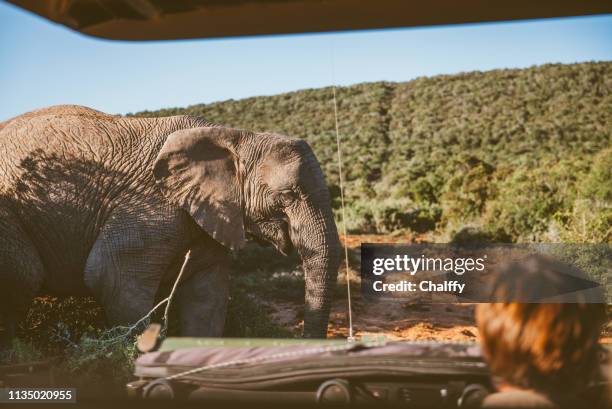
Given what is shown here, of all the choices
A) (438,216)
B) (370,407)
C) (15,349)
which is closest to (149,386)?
(370,407)

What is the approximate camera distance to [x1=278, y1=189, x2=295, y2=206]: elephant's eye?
20.3 feet

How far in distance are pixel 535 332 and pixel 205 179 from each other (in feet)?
15.4

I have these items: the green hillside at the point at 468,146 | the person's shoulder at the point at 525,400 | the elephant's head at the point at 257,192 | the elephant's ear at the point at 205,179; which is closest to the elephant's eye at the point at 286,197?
the elephant's head at the point at 257,192

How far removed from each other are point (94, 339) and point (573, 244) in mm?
3588

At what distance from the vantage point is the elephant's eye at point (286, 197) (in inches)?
244

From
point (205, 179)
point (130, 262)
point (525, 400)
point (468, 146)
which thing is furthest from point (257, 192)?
point (468, 146)

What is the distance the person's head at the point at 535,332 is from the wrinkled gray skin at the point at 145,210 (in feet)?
13.6

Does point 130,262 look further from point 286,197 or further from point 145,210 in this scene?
point 286,197

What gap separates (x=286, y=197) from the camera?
20.4 feet

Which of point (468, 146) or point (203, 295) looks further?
point (468, 146)

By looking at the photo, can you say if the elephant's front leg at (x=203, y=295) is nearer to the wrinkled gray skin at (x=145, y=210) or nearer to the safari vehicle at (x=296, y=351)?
the wrinkled gray skin at (x=145, y=210)

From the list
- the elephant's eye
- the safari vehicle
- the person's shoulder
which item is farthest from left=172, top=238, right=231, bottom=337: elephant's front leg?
the person's shoulder

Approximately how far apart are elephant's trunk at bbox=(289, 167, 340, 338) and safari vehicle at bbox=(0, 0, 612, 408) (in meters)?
1.80

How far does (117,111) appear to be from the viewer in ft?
20.4
